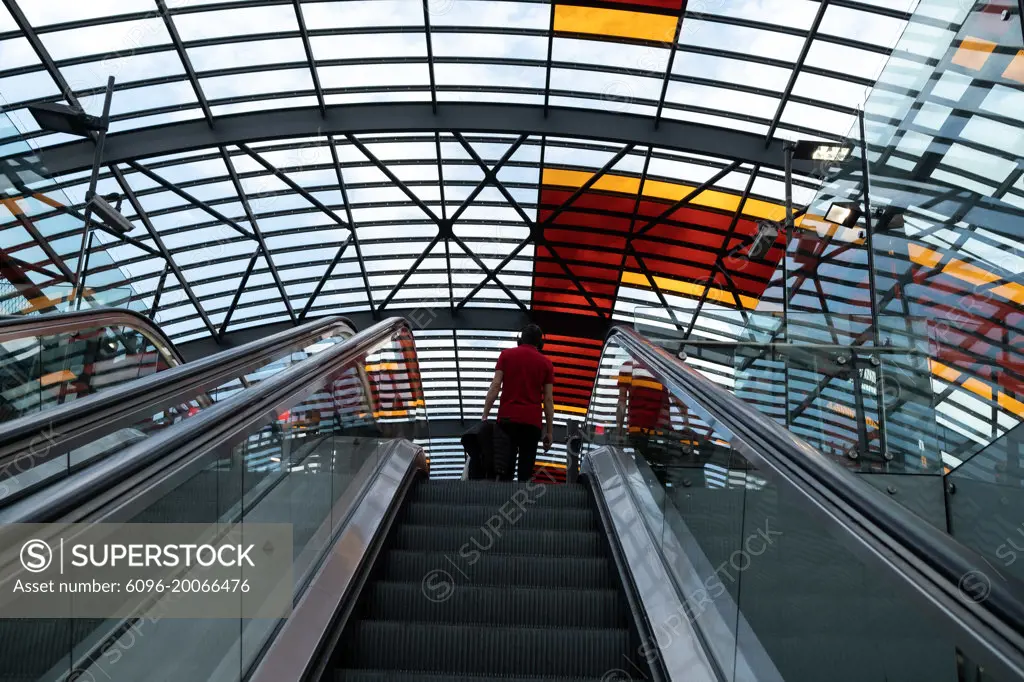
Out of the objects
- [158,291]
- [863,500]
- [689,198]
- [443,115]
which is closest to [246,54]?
[443,115]

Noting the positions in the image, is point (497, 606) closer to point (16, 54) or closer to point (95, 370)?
point (95, 370)

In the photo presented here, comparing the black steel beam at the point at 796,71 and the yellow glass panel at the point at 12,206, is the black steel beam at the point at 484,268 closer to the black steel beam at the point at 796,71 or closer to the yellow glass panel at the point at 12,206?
the black steel beam at the point at 796,71

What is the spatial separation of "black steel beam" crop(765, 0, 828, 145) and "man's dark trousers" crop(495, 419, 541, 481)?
10.4 metres

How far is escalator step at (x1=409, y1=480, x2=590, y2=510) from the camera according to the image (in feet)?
20.9

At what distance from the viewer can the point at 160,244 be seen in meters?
21.6

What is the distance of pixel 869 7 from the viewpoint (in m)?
14.4

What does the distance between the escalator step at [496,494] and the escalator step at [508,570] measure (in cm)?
132

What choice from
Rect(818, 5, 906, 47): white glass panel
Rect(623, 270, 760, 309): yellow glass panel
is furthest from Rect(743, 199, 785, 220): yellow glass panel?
Rect(818, 5, 906, 47): white glass panel

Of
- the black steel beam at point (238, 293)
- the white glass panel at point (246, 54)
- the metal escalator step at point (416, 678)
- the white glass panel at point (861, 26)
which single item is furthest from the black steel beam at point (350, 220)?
the metal escalator step at point (416, 678)

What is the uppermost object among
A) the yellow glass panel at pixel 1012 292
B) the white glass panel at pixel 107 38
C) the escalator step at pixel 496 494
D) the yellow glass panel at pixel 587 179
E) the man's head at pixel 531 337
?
the white glass panel at pixel 107 38

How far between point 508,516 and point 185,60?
45.0ft

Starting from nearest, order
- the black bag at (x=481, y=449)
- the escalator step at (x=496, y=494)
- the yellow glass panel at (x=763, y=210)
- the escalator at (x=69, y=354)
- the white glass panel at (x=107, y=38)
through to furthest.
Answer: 1. the escalator at (x=69, y=354)
2. the escalator step at (x=496, y=494)
3. the black bag at (x=481, y=449)
4. the white glass panel at (x=107, y=38)
5. the yellow glass panel at (x=763, y=210)

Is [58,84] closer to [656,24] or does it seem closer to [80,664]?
[656,24]

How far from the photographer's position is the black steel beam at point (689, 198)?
19.0 metres
